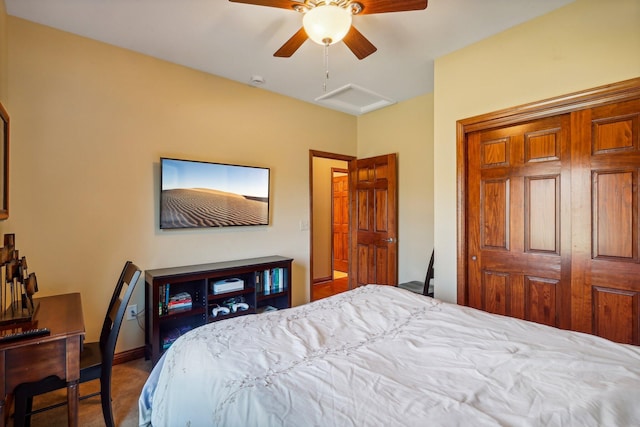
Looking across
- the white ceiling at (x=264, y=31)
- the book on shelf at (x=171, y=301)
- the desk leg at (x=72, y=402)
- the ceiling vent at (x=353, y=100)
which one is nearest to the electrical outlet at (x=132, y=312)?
the book on shelf at (x=171, y=301)

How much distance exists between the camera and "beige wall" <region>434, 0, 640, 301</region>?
2.02 metres

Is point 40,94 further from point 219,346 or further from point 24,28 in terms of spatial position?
point 219,346

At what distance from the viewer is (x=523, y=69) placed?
2.40 m

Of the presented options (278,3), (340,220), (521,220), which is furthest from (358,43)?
(340,220)

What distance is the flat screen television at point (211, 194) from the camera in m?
2.90

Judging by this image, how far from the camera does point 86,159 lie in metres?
2.55

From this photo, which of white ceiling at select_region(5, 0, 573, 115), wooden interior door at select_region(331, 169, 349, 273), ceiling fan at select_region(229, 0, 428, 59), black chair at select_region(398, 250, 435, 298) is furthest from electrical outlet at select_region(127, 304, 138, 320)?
wooden interior door at select_region(331, 169, 349, 273)

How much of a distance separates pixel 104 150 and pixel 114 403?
1.93 meters

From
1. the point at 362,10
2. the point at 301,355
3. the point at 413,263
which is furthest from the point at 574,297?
the point at 362,10

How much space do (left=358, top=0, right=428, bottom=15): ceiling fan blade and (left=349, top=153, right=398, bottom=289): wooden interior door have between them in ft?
7.60

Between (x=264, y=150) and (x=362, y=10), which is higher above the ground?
(x=362, y=10)

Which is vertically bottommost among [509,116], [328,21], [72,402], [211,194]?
[72,402]

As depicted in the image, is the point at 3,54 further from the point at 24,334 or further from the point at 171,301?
the point at 171,301

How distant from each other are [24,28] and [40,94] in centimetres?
47
